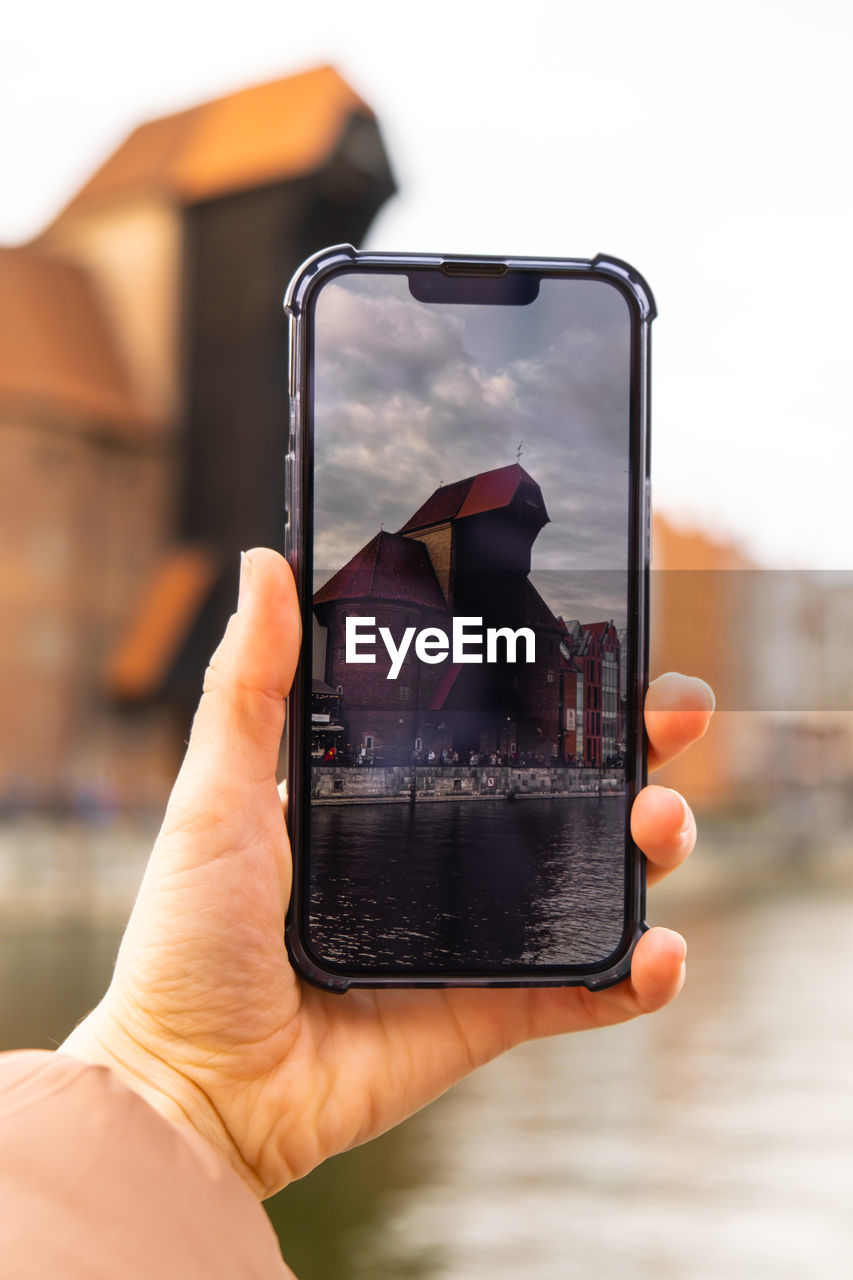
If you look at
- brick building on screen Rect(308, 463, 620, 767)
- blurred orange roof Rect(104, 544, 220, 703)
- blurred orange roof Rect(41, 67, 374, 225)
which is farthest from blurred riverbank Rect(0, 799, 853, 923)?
brick building on screen Rect(308, 463, 620, 767)

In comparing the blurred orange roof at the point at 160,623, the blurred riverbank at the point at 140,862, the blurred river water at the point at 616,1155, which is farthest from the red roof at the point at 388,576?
the blurred orange roof at the point at 160,623

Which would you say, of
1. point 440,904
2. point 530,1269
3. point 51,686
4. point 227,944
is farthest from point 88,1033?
point 51,686

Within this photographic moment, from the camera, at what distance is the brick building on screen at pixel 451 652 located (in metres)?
0.97

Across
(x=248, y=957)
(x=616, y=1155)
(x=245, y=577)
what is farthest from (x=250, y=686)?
(x=616, y=1155)

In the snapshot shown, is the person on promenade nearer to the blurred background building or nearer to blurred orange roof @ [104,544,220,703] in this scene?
the blurred background building

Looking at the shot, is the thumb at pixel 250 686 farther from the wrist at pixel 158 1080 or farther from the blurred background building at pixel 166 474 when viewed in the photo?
the blurred background building at pixel 166 474

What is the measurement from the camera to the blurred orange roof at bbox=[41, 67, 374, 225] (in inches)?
792

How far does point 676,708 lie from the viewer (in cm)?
100

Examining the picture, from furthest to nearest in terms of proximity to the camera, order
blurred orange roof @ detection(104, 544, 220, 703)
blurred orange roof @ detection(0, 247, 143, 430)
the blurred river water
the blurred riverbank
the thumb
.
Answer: blurred orange roof @ detection(0, 247, 143, 430), blurred orange roof @ detection(104, 544, 220, 703), the blurred riverbank, the blurred river water, the thumb

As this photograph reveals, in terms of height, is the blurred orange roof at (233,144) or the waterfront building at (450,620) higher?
the blurred orange roof at (233,144)

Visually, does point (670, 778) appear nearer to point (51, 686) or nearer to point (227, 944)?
point (51, 686)

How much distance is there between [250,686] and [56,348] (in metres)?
23.7

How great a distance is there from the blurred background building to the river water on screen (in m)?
17.2

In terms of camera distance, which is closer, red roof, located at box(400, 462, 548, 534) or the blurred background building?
red roof, located at box(400, 462, 548, 534)
